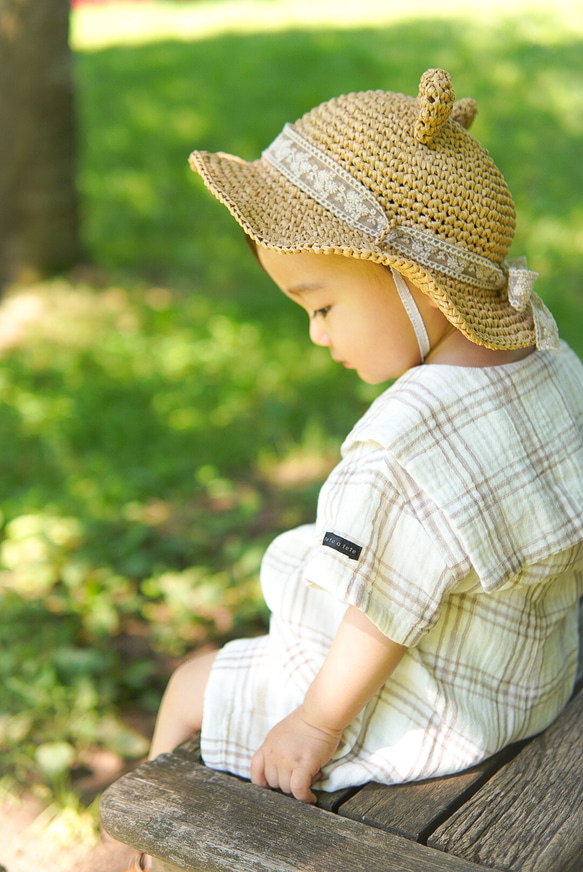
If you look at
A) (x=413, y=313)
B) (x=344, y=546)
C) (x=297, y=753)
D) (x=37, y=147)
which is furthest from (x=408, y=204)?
(x=37, y=147)

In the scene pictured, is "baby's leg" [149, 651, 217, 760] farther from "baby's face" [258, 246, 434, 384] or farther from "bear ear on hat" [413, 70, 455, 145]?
"bear ear on hat" [413, 70, 455, 145]

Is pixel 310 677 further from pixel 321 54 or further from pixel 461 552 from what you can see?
pixel 321 54

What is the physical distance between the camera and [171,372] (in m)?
4.59

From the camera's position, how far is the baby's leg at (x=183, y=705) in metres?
1.76

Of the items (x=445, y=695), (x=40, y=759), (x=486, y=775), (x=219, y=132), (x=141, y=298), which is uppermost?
(x=219, y=132)

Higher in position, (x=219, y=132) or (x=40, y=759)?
(x=219, y=132)

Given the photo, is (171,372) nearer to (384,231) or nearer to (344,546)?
(384,231)

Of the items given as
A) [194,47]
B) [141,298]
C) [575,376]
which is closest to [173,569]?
[575,376]

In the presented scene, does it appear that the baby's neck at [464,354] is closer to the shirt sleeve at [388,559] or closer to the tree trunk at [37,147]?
the shirt sleeve at [388,559]

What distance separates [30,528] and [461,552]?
1.99 metres

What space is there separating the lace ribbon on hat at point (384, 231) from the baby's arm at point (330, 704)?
597 millimetres

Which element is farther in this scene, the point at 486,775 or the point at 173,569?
the point at 173,569

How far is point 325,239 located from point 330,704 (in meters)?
0.78

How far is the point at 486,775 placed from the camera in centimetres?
161
